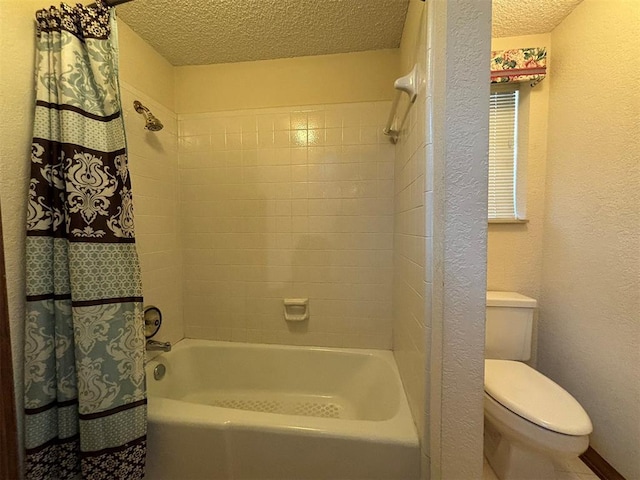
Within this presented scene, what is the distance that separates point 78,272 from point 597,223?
7.26 ft

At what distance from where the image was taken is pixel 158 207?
5.10 ft

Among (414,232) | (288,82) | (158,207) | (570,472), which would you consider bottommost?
(570,472)

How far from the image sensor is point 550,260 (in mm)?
1588

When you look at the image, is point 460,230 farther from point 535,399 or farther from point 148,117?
point 148,117

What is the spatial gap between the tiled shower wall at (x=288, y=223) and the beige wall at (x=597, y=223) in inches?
37.6

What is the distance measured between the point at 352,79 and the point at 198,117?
985 mm

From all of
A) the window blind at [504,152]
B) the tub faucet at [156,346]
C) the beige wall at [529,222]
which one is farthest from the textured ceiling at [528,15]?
the tub faucet at [156,346]

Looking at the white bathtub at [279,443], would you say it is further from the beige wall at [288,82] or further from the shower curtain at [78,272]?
the beige wall at [288,82]

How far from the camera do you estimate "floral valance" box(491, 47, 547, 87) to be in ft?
4.99

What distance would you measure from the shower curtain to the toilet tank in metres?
1.74

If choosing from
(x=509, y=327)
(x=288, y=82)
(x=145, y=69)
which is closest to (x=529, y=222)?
(x=509, y=327)

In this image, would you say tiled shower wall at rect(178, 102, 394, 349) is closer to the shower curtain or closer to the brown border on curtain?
the shower curtain

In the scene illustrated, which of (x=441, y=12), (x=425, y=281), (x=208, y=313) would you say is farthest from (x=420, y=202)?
(x=208, y=313)

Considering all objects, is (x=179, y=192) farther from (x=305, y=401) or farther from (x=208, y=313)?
(x=305, y=401)
